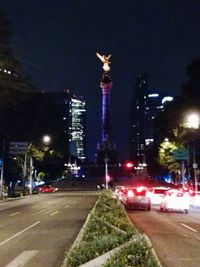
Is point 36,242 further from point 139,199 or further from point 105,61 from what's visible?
point 105,61

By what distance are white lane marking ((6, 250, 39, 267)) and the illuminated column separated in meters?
118

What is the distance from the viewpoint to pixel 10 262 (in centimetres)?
1264

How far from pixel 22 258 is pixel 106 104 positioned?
4745 inches

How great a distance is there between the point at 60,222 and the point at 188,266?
14.5 m

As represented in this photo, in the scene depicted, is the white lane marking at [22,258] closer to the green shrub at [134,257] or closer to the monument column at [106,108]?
the green shrub at [134,257]

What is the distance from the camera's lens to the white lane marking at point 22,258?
1227cm

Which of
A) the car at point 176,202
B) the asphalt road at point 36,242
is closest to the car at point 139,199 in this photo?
the car at point 176,202

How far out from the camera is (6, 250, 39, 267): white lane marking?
1227 cm

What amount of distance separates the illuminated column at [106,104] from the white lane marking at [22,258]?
388 ft

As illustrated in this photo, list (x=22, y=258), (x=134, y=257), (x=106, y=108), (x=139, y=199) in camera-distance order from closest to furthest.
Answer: (x=134, y=257)
(x=22, y=258)
(x=139, y=199)
(x=106, y=108)

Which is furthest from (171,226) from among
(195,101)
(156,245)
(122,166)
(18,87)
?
(122,166)

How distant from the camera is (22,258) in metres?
13.4

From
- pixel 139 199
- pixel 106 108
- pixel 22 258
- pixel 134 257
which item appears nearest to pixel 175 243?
pixel 22 258

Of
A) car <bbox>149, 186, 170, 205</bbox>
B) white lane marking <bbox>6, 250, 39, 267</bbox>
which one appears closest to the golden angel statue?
car <bbox>149, 186, 170, 205</bbox>
